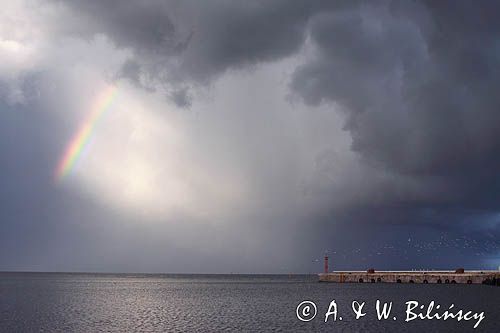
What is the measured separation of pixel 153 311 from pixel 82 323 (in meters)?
17.3

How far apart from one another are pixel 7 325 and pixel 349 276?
505 feet

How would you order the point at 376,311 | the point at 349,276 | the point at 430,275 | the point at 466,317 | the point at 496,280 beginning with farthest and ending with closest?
the point at 349,276, the point at 430,275, the point at 496,280, the point at 376,311, the point at 466,317

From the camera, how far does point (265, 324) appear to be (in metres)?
57.7

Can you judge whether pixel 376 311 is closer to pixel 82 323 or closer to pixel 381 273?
pixel 82 323

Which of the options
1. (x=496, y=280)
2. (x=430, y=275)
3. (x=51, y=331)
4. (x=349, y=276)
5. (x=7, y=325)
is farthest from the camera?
(x=349, y=276)

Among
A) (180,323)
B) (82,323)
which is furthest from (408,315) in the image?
(82,323)

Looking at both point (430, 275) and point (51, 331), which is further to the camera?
point (430, 275)

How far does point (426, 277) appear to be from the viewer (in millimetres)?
181250

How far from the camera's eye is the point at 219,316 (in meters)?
67.2

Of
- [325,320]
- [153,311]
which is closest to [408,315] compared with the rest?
[325,320]

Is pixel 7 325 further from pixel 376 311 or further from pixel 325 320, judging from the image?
pixel 376 311

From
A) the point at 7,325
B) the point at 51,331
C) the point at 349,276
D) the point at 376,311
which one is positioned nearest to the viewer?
the point at 51,331

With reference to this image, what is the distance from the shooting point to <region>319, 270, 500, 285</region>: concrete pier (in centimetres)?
17136

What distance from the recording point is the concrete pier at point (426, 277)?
171363 mm
